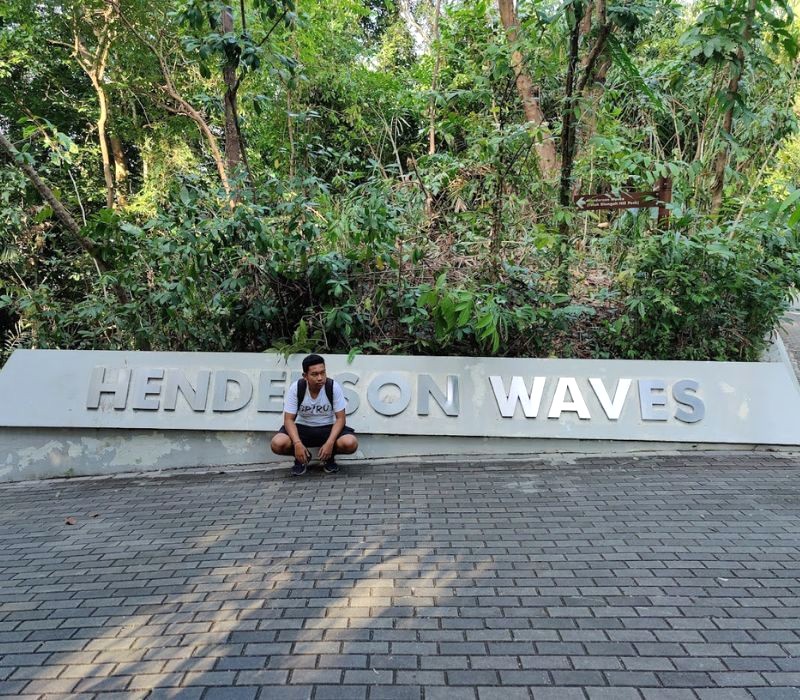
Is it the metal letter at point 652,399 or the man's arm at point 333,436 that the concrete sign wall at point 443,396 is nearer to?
the metal letter at point 652,399

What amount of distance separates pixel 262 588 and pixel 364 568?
62 cm

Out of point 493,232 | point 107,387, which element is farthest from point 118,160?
point 493,232

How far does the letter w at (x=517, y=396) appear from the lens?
652cm

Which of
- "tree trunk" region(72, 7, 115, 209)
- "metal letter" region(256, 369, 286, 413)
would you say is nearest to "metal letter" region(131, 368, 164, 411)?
"metal letter" region(256, 369, 286, 413)

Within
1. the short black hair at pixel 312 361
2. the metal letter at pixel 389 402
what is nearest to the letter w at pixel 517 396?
the metal letter at pixel 389 402

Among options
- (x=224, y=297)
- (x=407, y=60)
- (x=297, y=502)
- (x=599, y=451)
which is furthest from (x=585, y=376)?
(x=407, y=60)

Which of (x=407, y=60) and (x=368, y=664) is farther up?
(x=407, y=60)

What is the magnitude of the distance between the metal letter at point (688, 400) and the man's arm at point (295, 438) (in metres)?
3.65

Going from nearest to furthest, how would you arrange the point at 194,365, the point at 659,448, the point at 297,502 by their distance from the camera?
the point at 297,502 < the point at 659,448 < the point at 194,365

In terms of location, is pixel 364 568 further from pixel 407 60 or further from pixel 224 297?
pixel 407 60

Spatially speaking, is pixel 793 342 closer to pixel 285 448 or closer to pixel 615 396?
pixel 615 396

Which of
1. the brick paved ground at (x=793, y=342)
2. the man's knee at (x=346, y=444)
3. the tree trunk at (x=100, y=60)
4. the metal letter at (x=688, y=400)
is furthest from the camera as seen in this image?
the tree trunk at (x=100, y=60)

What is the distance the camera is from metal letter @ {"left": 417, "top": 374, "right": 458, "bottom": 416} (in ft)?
21.5

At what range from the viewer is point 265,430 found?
6551mm
